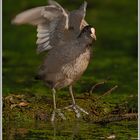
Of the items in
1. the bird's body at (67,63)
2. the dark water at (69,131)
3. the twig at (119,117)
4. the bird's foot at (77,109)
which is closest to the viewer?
the dark water at (69,131)

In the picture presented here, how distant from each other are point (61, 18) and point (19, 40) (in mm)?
7414

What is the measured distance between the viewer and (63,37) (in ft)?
38.6

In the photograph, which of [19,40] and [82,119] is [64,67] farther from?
[19,40]

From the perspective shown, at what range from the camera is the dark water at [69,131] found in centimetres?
1065

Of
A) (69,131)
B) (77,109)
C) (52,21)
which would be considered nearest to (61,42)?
(52,21)

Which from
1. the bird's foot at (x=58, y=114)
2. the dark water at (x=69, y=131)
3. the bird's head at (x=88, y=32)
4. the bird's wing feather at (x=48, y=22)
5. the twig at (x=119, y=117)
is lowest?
the dark water at (x=69, y=131)

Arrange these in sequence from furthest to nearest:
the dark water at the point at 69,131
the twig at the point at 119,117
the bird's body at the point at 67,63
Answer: the bird's body at the point at 67,63, the twig at the point at 119,117, the dark water at the point at 69,131

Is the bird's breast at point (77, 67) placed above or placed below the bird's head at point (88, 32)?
below

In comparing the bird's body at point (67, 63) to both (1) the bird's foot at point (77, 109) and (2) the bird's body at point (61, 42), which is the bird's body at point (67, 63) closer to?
(2) the bird's body at point (61, 42)

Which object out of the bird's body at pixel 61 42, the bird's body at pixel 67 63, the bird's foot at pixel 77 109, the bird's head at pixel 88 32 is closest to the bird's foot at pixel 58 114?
the bird's body at pixel 61 42

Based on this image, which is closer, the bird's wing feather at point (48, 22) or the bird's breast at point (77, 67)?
the bird's breast at point (77, 67)

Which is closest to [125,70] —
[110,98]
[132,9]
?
[110,98]

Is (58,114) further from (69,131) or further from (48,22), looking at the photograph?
(48,22)

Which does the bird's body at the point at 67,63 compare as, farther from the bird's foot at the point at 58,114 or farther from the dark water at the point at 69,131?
the dark water at the point at 69,131
